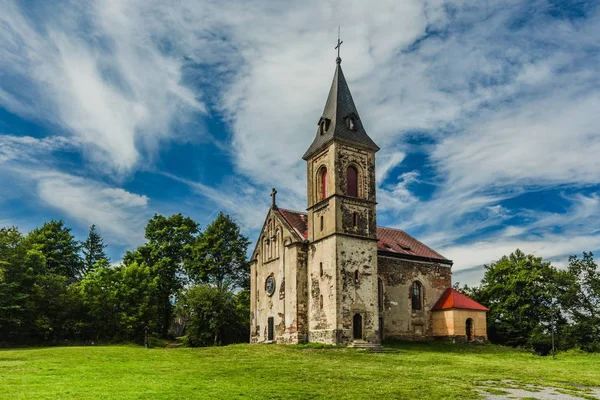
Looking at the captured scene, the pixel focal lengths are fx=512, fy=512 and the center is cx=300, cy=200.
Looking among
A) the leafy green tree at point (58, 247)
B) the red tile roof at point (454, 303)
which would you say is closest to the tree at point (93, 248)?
the leafy green tree at point (58, 247)

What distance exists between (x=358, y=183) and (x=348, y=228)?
13.6 feet

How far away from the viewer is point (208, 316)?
4516 centimetres

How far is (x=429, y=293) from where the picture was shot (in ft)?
152

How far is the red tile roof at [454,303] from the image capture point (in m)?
44.5

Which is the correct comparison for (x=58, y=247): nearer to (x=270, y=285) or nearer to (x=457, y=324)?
(x=270, y=285)

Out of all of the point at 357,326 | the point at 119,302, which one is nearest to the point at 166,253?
the point at 119,302

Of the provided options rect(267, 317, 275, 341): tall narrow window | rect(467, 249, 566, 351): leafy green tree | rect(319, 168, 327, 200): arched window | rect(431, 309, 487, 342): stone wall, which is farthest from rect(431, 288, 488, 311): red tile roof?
rect(319, 168, 327, 200): arched window

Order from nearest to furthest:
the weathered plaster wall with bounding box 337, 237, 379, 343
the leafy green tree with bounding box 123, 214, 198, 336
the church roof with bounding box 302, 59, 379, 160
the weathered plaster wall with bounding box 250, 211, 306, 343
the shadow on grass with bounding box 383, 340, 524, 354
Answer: the weathered plaster wall with bounding box 337, 237, 379, 343 < the shadow on grass with bounding box 383, 340, 524, 354 < the weathered plaster wall with bounding box 250, 211, 306, 343 < the church roof with bounding box 302, 59, 379, 160 < the leafy green tree with bounding box 123, 214, 198, 336

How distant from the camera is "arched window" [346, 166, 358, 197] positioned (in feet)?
132

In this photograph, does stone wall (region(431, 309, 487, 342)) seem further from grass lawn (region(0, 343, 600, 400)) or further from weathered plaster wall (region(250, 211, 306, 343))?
weathered plaster wall (region(250, 211, 306, 343))

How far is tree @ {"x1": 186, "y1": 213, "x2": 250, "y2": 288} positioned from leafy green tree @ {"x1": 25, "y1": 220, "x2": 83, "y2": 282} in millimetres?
14431

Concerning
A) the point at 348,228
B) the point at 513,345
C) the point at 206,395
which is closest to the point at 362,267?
the point at 348,228

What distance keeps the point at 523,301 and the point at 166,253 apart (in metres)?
37.9

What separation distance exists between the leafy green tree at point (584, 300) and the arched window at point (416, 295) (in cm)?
1391
